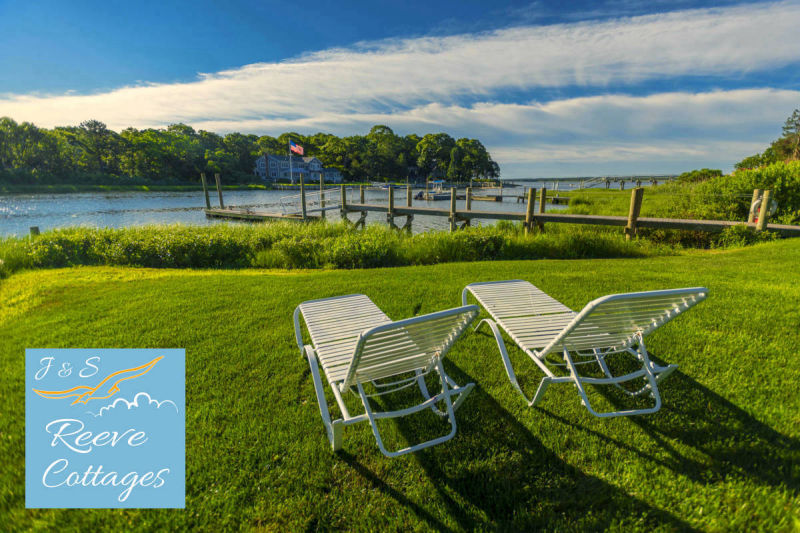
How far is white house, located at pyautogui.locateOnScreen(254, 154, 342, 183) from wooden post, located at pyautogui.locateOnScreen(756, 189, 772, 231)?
253ft

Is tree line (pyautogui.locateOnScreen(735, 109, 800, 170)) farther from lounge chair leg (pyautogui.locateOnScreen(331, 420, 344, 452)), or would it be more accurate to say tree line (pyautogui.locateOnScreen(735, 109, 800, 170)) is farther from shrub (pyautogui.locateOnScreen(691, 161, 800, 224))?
lounge chair leg (pyautogui.locateOnScreen(331, 420, 344, 452))

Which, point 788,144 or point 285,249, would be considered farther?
point 788,144

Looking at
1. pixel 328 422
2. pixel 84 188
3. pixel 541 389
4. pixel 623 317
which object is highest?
pixel 84 188

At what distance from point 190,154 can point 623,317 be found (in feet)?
242

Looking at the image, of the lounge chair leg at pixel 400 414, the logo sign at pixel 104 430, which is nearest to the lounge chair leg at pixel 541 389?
the lounge chair leg at pixel 400 414

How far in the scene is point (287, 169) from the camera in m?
83.0

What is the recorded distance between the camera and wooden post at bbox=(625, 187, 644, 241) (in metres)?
10.5

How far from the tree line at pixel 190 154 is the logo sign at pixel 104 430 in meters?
61.0

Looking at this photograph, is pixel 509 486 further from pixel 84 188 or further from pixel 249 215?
pixel 84 188

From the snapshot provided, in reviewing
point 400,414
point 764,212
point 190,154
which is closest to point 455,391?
point 400,414

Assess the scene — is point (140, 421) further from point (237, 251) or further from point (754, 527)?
point (237, 251)

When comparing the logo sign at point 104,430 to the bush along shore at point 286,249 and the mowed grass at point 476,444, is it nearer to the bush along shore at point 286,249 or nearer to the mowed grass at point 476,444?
the mowed grass at point 476,444

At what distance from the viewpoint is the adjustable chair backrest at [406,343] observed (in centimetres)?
191

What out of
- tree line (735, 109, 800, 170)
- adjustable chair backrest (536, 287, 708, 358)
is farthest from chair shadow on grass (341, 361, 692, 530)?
tree line (735, 109, 800, 170)
